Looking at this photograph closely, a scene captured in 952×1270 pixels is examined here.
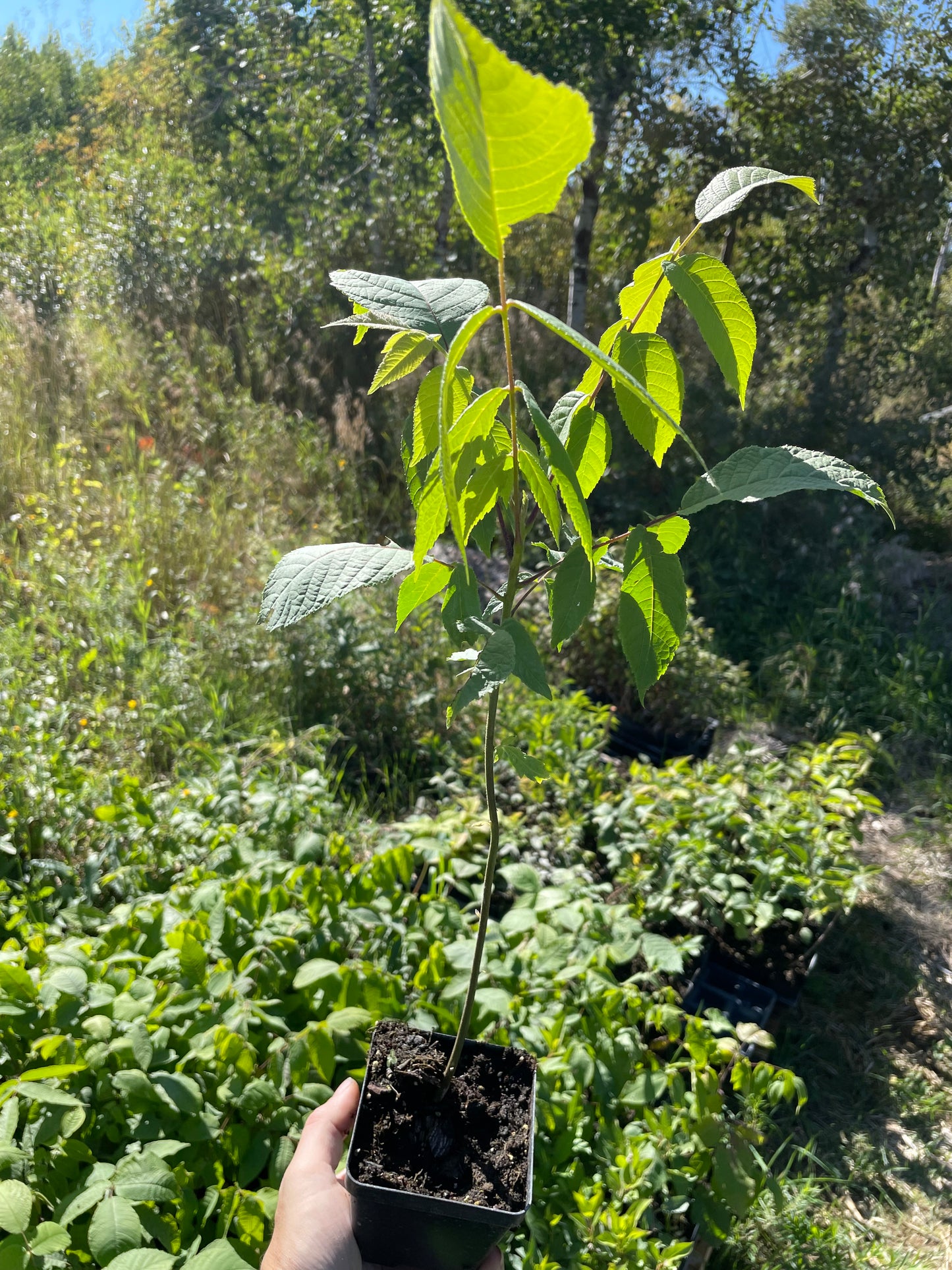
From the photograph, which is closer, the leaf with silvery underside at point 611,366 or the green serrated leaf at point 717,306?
the leaf with silvery underside at point 611,366

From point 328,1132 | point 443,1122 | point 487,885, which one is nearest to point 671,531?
point 487,885

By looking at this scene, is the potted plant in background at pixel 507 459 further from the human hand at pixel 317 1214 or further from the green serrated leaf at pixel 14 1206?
the green serrated leaf at pixel 14 1206

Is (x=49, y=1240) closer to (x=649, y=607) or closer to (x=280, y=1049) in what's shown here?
(x=280, y=1049)

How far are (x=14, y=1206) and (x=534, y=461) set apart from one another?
45.2 inches

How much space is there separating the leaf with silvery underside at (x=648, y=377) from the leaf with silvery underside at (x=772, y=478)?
0.19ft

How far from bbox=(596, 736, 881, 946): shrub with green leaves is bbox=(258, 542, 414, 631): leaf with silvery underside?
156 cm

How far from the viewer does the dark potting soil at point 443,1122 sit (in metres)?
1.03

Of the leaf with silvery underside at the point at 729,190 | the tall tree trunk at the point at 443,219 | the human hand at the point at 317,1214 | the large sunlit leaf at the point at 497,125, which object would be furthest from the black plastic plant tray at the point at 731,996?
the tall tree trunk at the point at 443,219

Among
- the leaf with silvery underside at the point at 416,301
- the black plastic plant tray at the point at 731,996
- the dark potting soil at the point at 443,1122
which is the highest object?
the leaf with silvery underside at the point at 416,301

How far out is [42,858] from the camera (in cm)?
238

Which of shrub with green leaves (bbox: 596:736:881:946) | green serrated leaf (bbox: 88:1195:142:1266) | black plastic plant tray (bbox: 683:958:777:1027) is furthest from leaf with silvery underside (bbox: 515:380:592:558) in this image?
Answer: black plastic plant tray (bbox: 683:958:777:1027)

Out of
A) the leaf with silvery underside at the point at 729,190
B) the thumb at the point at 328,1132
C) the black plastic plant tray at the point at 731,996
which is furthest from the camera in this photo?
the black plastic plant tray at the point at 731,996

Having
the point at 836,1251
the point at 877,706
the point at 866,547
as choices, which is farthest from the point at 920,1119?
the point at 866,547

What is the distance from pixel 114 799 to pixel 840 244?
584 cm
